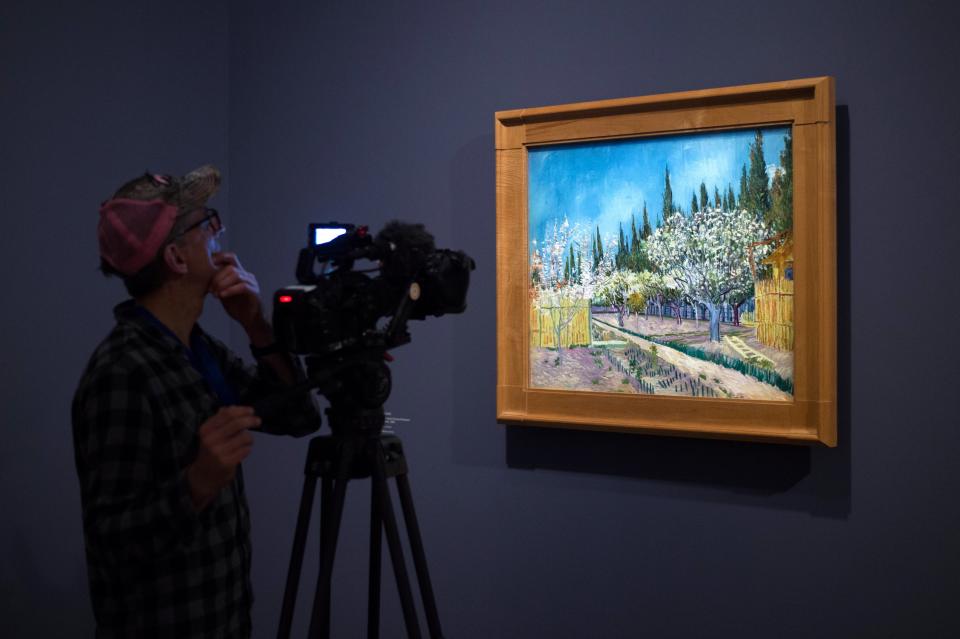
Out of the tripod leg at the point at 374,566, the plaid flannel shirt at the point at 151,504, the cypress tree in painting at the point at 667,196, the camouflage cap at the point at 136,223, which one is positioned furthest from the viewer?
the cypress tree in painting at the point at 667,196

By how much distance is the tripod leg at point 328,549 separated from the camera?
4.63 ft

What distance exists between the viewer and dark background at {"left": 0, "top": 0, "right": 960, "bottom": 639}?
1.92 m

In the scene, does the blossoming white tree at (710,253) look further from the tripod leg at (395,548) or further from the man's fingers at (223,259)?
the man's fingers at (223,259)

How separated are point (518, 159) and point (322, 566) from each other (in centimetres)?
131

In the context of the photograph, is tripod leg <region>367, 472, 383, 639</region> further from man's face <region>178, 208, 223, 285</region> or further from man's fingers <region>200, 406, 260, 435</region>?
man's face <region>178, 208, 223, 285</region>

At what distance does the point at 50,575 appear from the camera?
6.94 ft

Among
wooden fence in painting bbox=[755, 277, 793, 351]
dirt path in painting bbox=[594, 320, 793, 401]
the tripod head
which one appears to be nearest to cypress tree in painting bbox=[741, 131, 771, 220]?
wooden fence in painting bbox=[755, 277, 793, 351]

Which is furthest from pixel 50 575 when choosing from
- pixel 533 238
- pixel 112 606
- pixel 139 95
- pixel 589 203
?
pixel 589 203

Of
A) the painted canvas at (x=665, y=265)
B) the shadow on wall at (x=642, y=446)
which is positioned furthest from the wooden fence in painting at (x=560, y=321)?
the shadow on wall at (x=642, y=446)

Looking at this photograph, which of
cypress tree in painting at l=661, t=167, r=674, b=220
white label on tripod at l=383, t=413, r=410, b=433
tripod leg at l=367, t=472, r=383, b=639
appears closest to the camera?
tripod leg at l=367, t=472, r=383, b=639

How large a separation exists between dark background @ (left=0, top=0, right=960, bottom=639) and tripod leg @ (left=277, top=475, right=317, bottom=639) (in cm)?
93

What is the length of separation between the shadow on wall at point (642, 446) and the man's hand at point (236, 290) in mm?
879

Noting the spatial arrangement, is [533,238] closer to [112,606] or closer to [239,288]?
Answer: [239,288]

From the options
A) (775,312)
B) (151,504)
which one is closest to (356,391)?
(151,504)
